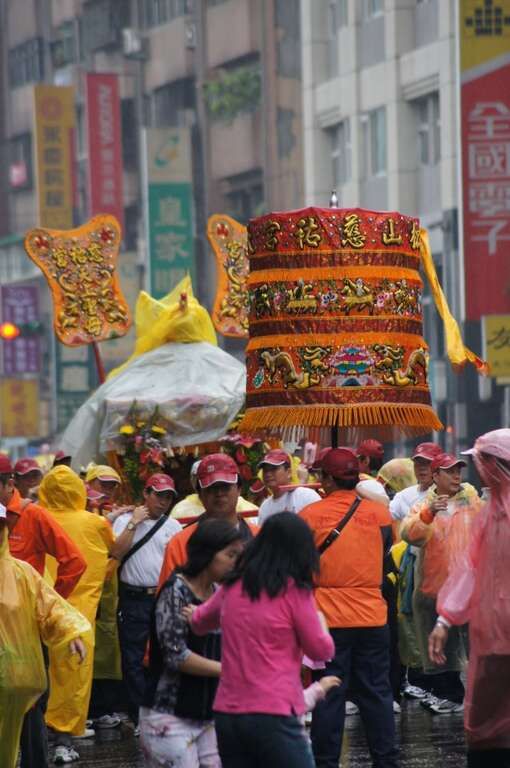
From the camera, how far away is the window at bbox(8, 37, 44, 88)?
6172cm

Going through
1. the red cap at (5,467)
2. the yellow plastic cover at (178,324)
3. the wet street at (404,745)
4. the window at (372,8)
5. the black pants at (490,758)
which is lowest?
the wet street at (404,745)

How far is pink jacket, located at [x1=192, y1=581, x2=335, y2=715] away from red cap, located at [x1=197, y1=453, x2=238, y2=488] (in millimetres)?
1861

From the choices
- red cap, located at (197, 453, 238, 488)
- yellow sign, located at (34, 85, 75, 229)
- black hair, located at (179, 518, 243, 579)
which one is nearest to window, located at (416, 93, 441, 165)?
yellow sign, located at (34, 85, 75, 229)

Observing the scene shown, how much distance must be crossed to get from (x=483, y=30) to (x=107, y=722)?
16.4 metres

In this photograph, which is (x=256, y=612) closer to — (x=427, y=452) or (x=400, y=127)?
(x=427, y=452)

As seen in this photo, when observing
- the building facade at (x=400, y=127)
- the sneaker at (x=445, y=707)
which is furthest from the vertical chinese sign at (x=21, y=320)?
the sneaker at (x=445, y=707)

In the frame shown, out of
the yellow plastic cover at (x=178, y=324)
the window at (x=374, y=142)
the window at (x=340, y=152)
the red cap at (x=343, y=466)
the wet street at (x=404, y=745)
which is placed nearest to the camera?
the red cap at (x=343, y=466)

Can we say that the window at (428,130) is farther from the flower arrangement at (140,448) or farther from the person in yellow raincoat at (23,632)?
the person in yellow raincoat at (23,632)

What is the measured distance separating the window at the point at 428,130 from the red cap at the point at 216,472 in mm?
26111

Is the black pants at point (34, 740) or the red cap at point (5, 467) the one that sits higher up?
the red cap at point (5, 467)

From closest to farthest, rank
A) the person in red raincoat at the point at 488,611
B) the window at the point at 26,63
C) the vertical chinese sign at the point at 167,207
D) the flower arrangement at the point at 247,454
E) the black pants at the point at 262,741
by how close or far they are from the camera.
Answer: the black pants at the point at 262,741 → the person in red raincoat at the point at 488,611 → the flower arrangement at the point at 247,454 → the vertical chinese sign at the point at 167,207 → the window at the point at 26,63

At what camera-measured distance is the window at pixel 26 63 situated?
61.7 m

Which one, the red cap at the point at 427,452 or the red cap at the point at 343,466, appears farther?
the red cap at the point at 427,452

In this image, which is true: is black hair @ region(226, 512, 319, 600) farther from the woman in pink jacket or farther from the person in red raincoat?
the person in red raincoat
